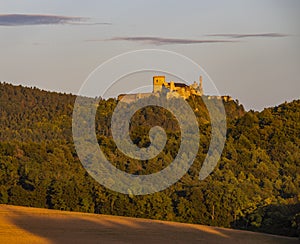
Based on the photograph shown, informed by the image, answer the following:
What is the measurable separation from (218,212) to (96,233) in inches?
303

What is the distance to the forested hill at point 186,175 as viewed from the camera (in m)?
30.0

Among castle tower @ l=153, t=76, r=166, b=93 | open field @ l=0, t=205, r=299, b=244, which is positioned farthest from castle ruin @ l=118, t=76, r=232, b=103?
open field @ l=0, t=205, r=299, b=244

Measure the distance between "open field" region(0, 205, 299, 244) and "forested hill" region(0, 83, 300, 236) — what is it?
6.66ft

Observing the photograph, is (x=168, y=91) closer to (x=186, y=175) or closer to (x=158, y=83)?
(x=158, y=83)

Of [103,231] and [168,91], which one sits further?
[168,91]

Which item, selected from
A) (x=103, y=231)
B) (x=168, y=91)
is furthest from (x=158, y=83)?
(x=103, y=231)

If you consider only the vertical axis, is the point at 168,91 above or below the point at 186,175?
above

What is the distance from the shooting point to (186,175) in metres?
38.2

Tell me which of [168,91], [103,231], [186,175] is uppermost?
[168,91]

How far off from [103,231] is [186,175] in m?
14.8

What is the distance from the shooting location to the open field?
2134cm

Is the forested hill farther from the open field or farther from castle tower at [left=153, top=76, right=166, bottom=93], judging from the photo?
the open field

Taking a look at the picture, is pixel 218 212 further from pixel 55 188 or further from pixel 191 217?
pixel 55 188

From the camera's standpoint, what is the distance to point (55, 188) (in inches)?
1314
